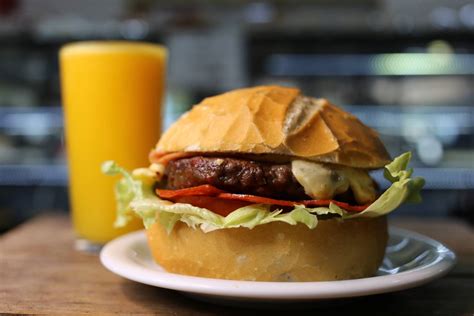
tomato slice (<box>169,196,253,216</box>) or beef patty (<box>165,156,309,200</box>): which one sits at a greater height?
beef patty (<box>165,156,309,200</box>)

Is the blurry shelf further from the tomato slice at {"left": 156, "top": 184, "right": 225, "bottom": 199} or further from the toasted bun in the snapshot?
the tomato slice at {"left": 156, "top": 184, "right": 225, "bottom": 199}

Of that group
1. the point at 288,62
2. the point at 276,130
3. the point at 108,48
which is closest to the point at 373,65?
the point at 288,62

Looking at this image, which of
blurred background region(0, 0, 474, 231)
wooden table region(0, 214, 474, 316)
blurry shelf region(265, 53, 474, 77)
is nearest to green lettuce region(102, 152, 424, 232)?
wooden table region(0, 214, 474, 316)

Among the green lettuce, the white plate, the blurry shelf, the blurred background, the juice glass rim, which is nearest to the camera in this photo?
the white plate

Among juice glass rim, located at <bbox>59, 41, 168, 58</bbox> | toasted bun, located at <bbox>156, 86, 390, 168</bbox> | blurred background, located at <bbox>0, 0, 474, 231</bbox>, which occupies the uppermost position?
juice glass rim, located at <bbox>59, 41, 168, 58</bbox>

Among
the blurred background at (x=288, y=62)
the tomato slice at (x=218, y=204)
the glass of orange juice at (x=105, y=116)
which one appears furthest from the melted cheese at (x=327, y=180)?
the blurred background at (x=288, y=62)

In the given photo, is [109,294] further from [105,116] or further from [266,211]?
[105,116]

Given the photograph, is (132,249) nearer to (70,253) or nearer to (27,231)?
(70,253)
